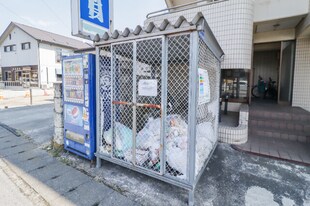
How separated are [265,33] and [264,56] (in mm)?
2980

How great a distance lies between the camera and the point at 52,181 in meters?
2.48

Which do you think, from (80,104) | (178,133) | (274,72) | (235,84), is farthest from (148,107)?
(274,72)

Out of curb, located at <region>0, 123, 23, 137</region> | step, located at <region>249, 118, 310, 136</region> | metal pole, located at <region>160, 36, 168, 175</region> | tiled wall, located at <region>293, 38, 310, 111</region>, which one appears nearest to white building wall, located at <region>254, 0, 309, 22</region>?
tiled wall, located at <region>293, 38, 310, 111</region>

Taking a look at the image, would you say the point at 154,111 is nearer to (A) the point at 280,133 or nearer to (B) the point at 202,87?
(B) the point at 202,87

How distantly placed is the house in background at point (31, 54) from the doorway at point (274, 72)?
17294 millimetres

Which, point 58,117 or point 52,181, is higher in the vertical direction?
Answer: point 58,117

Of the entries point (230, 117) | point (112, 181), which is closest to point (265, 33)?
point (230, 117)

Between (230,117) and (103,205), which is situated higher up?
(230,117)

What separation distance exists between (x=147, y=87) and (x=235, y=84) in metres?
4.78

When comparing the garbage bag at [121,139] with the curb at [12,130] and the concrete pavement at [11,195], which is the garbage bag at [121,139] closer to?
the concrete pavement at [11,195]

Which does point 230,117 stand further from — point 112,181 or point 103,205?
point 103,205

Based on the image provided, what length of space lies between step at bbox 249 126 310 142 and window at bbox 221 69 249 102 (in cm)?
172

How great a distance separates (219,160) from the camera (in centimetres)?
315

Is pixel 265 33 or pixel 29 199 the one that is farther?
pixel 265 33
